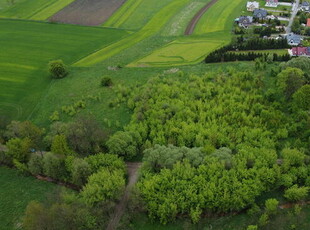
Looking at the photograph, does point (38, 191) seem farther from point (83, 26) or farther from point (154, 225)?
point (83, 26)

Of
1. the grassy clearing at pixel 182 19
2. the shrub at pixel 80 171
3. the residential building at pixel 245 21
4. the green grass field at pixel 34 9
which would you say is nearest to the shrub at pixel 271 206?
the shrub at pixel 80 171

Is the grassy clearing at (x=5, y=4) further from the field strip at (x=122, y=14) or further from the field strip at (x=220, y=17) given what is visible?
the field strip at (x=220, y=17)

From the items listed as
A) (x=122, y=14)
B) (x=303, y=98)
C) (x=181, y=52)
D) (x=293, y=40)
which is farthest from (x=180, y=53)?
(x=303, y=98)

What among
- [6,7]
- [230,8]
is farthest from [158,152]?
[6,7]

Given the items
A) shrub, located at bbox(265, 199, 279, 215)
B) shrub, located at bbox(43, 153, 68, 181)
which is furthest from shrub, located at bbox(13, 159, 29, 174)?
shrub, located at bbox(265, 199, 279, 215)

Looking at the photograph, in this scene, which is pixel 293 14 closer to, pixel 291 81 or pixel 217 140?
pixel 291 81

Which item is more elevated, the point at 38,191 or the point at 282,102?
the point at 282,102
